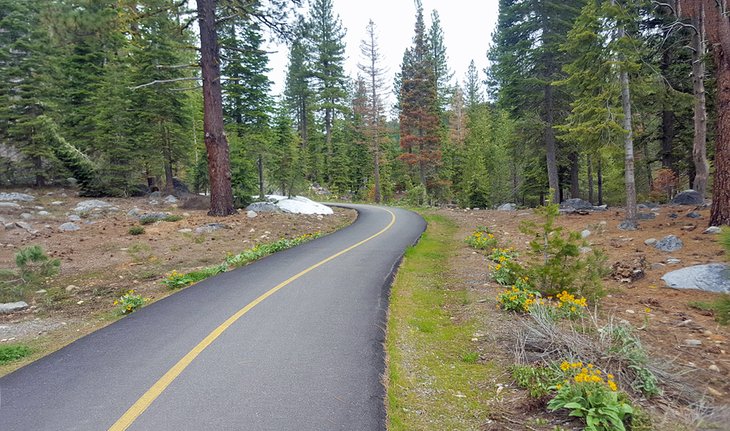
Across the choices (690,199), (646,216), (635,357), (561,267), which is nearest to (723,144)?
(646,216)

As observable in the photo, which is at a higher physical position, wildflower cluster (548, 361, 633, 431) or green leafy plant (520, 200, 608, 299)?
green leafy plant (520, 200, 608, 299)

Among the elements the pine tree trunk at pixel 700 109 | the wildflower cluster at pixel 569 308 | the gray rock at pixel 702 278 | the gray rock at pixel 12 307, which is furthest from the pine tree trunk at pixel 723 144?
the gray rock at pixel 12 307

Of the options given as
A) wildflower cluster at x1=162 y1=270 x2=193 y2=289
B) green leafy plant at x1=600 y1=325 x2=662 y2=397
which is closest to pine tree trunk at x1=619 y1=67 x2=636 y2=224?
green leafy plant at x1=600 y1=325 x2=662 y2=397

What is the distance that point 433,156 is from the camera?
3588 centimetres

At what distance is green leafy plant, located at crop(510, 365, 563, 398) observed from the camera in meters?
A: 3.71

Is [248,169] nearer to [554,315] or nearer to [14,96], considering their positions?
[14,96]

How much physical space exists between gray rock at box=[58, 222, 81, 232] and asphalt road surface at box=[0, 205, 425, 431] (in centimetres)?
894

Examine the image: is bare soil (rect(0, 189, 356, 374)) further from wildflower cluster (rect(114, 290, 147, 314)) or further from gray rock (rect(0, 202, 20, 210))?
gray rock (rect(0, 202, 20, 210))

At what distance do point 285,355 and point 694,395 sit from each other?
4.32 m

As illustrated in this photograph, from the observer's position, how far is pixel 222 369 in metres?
4.36

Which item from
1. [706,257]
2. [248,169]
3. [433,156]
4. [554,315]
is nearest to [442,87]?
[433,156]

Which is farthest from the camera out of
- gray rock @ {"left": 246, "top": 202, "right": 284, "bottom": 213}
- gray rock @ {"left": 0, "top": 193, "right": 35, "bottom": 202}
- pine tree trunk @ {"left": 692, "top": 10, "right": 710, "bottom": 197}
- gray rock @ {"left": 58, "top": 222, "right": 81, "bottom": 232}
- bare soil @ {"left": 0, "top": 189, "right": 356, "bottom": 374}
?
gray rock @ {"left": 0, "top": 193, "right": 35, "bottom": 202}

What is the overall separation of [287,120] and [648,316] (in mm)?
36306

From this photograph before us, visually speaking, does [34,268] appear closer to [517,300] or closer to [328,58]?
[517,300]
